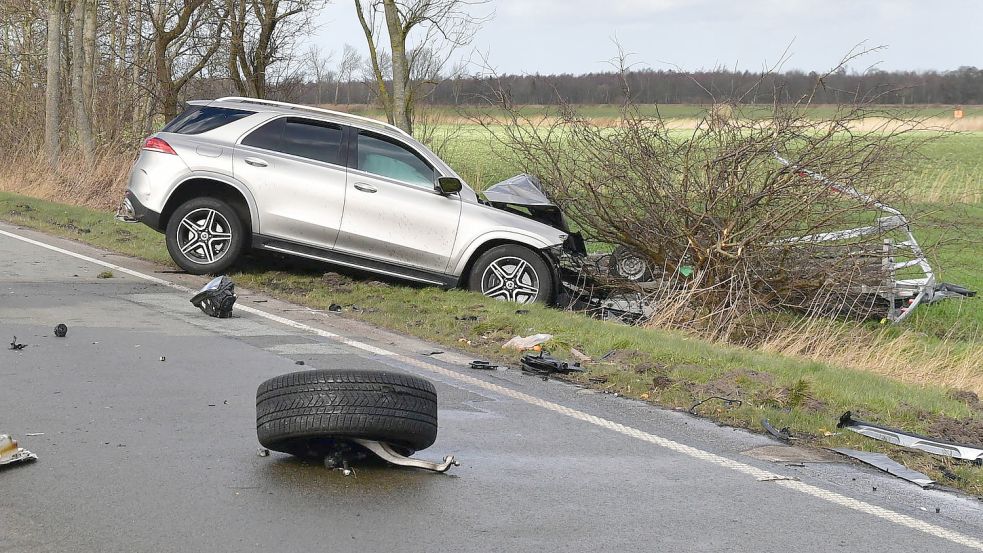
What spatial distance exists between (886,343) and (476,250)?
16.0 ft

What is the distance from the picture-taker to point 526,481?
5508 millimetres

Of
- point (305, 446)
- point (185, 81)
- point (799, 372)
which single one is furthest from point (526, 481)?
point (185, 81)

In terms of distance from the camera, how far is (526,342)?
374 inches

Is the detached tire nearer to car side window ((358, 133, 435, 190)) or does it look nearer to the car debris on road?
the car debris on road

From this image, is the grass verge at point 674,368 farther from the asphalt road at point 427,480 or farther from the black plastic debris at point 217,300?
the black plastic debris at point 217,300

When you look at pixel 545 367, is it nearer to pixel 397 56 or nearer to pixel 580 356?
pixel 580 356

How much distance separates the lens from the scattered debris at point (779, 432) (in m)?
6.76

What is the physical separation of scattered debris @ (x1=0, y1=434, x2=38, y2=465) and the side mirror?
700cm

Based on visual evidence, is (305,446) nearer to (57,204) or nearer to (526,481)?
(526,481)

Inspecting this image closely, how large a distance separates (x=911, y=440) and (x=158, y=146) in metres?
8.43

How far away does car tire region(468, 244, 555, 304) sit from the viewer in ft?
40.2

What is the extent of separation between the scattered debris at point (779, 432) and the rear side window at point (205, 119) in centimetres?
733

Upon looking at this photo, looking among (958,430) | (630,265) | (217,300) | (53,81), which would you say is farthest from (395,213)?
(53,81)

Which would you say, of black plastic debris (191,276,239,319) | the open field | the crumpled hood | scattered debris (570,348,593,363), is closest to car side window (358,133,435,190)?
the crumpled hood
